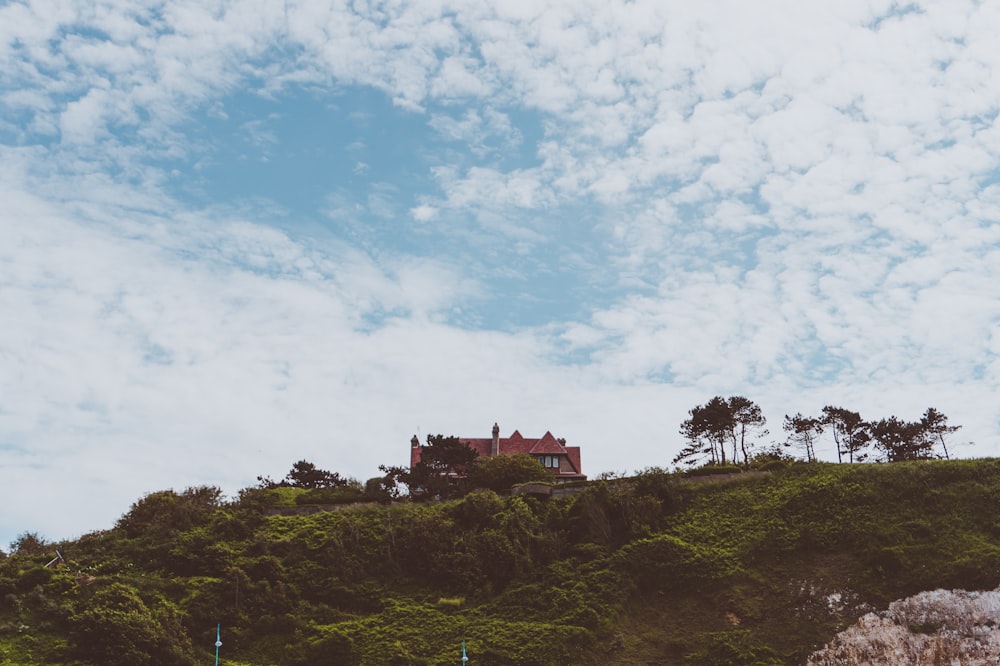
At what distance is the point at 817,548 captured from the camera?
138 feet

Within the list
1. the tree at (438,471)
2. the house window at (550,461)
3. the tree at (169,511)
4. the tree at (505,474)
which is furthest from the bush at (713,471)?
the tree at (169,511)

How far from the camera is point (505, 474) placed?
5534 cm

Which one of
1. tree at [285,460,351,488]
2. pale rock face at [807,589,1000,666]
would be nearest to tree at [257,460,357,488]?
tree at [285,460,351,488]

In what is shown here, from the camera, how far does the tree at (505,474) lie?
181 ft

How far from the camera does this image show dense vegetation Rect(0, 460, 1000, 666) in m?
37.0

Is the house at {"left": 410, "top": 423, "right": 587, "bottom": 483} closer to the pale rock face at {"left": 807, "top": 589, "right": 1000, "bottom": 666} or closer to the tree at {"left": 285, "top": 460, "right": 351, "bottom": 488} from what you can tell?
the tree at {"left": 285, "top": 460, "right": 351, "bottom": 488}

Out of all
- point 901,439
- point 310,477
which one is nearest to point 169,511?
point 310,477

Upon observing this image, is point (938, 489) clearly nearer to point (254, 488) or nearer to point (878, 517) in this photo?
point (878, 517)

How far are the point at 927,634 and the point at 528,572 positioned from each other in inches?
721

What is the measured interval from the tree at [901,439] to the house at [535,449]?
77.2ft

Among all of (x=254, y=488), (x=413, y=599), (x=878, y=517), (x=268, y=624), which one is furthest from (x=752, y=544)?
(x=254, y=488)

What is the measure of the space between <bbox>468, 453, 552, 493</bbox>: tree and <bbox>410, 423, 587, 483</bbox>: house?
15039 mm

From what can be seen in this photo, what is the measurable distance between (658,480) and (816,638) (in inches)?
555

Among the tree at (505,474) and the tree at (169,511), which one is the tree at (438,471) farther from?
the tree at (169,511)
